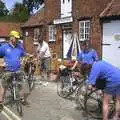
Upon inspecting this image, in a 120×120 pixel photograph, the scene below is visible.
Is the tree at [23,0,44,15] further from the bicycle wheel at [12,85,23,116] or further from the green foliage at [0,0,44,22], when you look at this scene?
the bicycle wheel at [12,85,23,116]

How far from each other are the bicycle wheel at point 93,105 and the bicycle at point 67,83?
2.29 m

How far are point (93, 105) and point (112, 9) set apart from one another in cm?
1187

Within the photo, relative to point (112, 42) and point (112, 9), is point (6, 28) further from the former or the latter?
point (112, 42)

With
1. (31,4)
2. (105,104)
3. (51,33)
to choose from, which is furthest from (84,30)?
(31,4)

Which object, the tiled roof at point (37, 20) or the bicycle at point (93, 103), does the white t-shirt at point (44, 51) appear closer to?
the bicycle at point (93, 103)

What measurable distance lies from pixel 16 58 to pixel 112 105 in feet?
9.89

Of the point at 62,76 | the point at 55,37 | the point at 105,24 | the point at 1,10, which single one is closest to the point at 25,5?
the point at 1,10

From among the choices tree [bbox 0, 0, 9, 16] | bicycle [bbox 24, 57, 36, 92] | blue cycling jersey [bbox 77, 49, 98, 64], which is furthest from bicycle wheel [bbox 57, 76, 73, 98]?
tree [bbox 0, 0, 9, 16]

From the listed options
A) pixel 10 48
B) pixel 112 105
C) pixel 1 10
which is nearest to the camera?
pixel 112 105

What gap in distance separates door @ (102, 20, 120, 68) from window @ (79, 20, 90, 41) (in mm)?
2090

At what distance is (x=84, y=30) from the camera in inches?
985

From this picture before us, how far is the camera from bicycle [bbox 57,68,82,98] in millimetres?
13832

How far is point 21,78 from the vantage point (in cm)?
1208

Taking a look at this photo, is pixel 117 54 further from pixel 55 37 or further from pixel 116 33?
pixel 55 37
